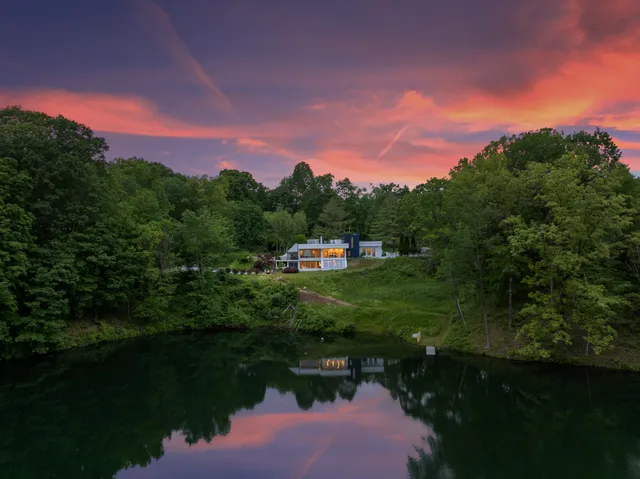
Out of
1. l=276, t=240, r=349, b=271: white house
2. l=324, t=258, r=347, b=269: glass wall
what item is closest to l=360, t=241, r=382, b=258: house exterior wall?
l=276, t=240, r=349, b=271: white house

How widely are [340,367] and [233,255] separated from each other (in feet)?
70.2

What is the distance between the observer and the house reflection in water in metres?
27.7

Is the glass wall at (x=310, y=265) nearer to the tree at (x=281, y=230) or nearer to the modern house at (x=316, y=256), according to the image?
the modern house at (x=316, y=256)

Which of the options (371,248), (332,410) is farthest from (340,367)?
(371,248)

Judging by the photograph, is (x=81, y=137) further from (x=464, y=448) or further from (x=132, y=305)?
(x=464, y=448)

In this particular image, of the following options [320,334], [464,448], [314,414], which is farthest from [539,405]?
[320,334]

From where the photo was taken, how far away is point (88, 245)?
31.5 m

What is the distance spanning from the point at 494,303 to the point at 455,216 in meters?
7.65

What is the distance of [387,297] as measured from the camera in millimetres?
41812

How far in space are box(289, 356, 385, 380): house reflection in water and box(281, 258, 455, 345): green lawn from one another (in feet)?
20.2

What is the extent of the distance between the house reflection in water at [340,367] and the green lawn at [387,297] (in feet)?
20.2

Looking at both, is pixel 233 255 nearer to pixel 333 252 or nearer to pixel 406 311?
pixel 333 252

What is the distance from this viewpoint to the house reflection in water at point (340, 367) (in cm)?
2769

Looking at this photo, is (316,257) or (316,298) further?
(316,257)
